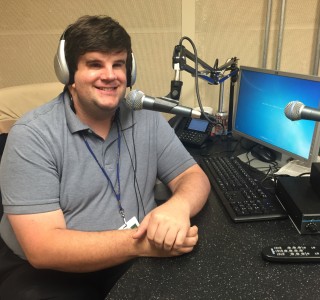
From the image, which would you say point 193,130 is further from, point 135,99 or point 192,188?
point 135,99

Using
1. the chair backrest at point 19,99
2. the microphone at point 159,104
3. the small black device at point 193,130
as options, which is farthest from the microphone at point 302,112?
the chair backrest at point 19,99

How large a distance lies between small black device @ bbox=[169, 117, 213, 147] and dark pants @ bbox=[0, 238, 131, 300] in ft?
2.47

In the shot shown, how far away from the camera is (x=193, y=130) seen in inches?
65.2

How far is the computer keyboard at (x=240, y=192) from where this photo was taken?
3.10 feet

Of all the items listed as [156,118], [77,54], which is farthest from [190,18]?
[77,54]

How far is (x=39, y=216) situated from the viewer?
2.92ft

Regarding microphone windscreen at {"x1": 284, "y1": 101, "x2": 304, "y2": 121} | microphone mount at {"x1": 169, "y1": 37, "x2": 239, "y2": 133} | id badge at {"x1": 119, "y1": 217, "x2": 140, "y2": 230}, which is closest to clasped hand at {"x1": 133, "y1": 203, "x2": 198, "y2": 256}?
id badge at {"x1": 119, "y1": 217, "x2": 140, "y2": 230}

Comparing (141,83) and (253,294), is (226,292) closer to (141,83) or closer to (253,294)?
(253,294)

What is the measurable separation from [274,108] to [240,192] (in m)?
0.46

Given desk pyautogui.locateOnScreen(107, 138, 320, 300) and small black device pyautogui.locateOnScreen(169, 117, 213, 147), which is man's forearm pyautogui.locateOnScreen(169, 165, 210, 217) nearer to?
desk pyautogui.locateOnScreen(107, 138, 320, 300)

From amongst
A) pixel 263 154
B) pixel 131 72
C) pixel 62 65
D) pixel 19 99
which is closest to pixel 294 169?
pixel 263 154

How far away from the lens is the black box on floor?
2.80ft

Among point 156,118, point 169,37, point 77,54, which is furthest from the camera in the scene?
point 169,37

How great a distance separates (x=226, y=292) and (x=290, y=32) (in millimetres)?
1439
